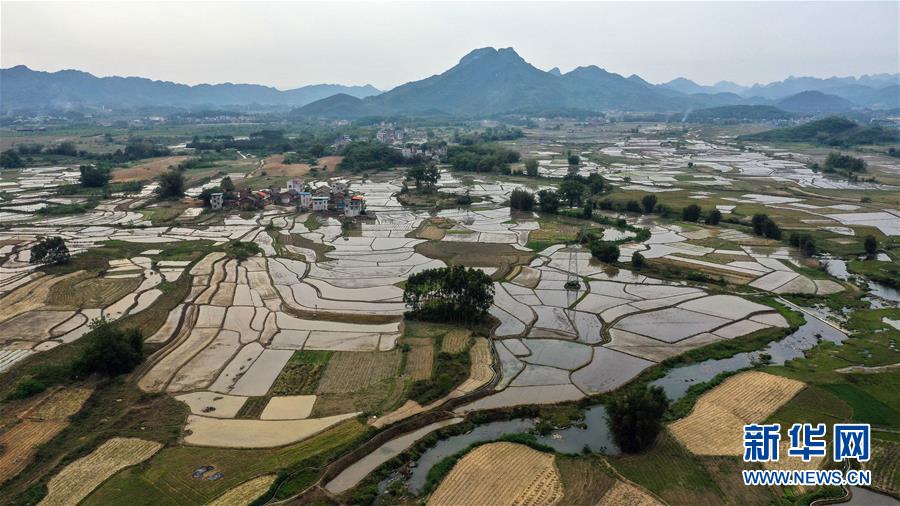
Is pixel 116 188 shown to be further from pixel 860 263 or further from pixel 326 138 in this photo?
pixel 860 263

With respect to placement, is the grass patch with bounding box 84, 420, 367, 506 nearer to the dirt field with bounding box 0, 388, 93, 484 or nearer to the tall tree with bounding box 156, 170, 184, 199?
the dirt field with bounding box 0, 388, 93, 484

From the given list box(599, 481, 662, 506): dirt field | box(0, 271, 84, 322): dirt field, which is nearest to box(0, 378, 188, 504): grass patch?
box(0, 271, 84, 322): dirt field

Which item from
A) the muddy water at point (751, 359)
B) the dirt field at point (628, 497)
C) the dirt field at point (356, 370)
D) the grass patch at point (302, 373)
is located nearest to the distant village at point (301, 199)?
the grass patch at point (302, 373)

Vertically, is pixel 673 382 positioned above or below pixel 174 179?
below

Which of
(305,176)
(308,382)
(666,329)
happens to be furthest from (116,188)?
(666,329)

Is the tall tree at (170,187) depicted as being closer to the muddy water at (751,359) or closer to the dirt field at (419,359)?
the dirt field at (419,359)

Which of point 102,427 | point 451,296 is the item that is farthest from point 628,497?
point 102,427

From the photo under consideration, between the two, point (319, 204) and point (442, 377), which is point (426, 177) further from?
point (442, 377)
